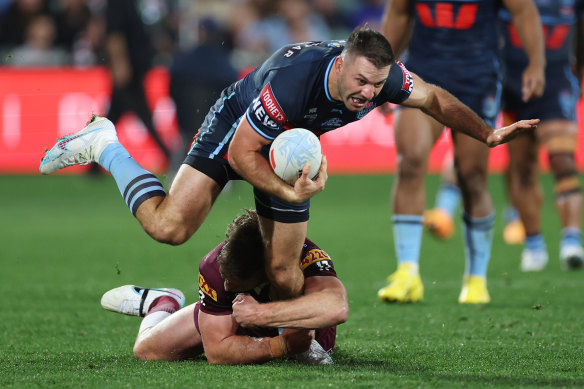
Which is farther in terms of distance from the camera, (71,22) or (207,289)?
(71,22)

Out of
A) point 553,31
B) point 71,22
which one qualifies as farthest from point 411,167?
point 71,22

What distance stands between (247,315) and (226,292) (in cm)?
24

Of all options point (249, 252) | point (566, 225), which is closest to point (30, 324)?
point (249, 252)

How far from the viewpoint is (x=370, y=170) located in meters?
15.5

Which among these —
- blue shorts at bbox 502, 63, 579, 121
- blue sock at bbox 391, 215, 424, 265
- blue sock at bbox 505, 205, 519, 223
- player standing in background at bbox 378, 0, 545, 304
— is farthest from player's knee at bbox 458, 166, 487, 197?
blue sock at bbox 505, 205, 519, 223

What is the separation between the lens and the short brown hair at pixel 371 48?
4434mm

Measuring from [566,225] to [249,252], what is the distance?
4.22 metres

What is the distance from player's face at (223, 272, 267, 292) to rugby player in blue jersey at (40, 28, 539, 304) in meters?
0.07

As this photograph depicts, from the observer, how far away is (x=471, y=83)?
6.48 metres

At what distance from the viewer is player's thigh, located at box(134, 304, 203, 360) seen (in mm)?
4645

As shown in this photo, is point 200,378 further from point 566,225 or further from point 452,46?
point 566,225

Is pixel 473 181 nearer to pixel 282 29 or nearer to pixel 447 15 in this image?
pixel 447 15

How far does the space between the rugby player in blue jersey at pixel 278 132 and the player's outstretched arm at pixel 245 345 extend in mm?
226

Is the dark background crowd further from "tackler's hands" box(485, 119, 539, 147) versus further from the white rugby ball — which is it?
the white rugby ball
